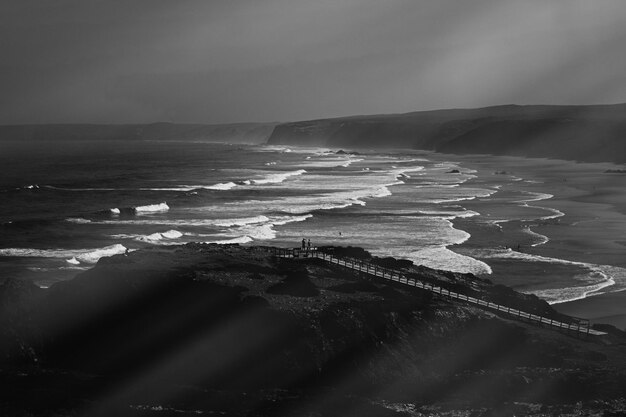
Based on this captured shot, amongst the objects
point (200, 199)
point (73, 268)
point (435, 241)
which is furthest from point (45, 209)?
point (435, 241)

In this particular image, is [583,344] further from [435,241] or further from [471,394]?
[435,241]

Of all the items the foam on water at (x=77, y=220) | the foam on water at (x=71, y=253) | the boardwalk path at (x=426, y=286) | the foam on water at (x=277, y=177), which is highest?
the boardwalk path at (x=426, y=286)

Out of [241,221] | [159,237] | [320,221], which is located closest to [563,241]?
[320,221]

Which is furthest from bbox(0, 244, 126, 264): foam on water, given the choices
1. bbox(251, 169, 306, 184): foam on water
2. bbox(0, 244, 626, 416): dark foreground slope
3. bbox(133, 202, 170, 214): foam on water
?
bbox(251, 169, 306, 184): foam on water

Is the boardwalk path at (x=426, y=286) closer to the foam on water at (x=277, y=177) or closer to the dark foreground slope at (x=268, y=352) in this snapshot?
Answer: the dark foreground slope at (x=268, y=352)

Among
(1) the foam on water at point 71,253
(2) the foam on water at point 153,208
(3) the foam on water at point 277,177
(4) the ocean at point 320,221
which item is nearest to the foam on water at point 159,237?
(4) the ocean at point 320,221

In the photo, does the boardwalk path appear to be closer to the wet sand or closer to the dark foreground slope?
the dark foreground slope

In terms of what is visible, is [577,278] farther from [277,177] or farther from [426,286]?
[277,177]
